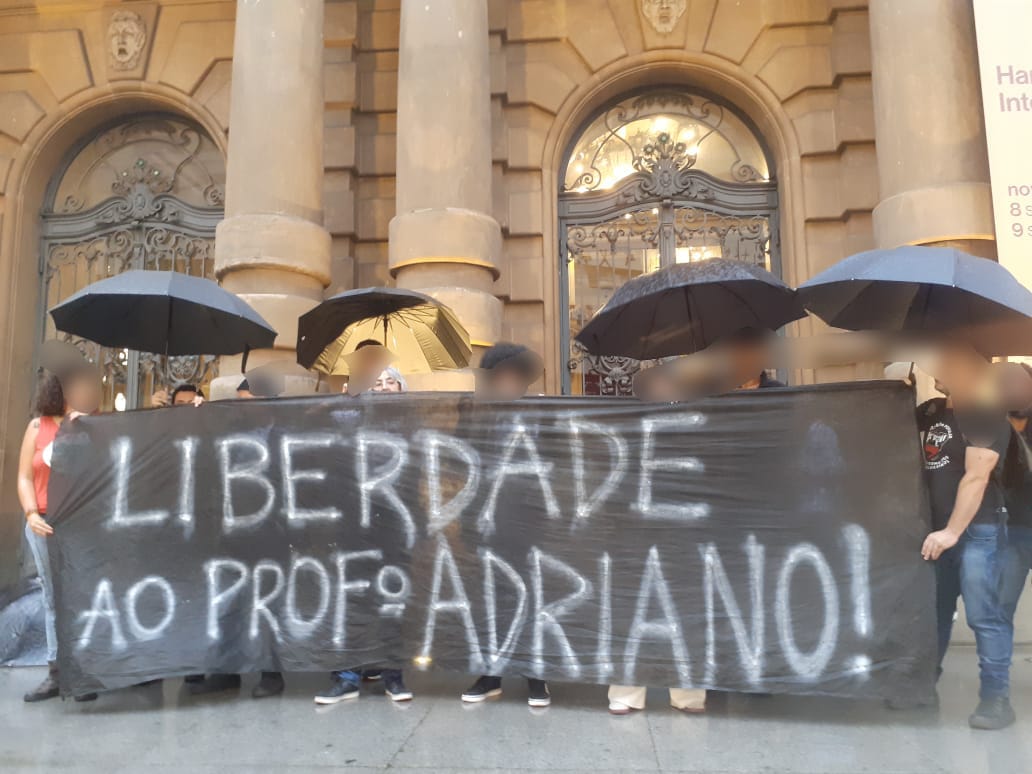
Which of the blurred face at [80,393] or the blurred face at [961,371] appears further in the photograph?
the blurred face at [80,393]

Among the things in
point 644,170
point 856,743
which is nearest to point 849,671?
point 856,743

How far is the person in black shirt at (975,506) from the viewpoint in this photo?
4070 mm

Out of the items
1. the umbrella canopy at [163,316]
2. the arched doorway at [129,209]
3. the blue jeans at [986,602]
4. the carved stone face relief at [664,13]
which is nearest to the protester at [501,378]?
the umbrella canopy at [163,316]

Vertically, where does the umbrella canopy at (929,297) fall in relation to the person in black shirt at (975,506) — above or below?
above

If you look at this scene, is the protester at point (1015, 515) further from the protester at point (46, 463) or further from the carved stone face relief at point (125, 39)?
the carved stone face relief at point (125, 39)

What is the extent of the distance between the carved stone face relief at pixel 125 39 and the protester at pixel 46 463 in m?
6.38

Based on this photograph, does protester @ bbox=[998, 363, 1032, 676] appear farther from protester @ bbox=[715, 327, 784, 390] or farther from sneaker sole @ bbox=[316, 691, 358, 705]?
sneaker sole @ bbox=[316, 691, 358, 705]

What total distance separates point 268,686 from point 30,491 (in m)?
1.86

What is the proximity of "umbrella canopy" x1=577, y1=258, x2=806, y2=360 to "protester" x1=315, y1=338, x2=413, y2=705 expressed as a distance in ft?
4.14

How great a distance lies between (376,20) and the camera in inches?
383

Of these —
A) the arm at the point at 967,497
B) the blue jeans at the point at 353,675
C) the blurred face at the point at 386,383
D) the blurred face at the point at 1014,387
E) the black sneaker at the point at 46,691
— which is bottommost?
the black sneaker at the point at 46,691

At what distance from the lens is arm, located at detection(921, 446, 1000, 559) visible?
404 centimetres

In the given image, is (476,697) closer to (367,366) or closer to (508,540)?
(508,540)

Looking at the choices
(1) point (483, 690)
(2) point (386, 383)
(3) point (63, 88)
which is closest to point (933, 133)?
(2) point (386, 383)
